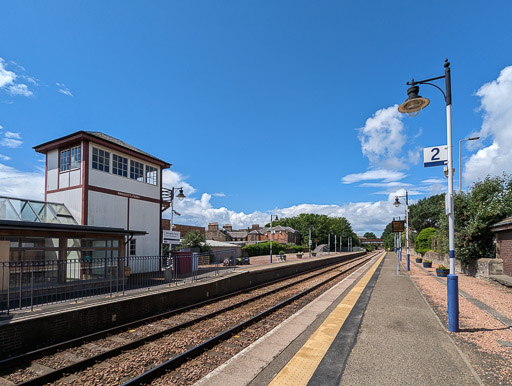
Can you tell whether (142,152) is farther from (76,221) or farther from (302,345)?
(302,345)

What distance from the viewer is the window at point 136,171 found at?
2206cm

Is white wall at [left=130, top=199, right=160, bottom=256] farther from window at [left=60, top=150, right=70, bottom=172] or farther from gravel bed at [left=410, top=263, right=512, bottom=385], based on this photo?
gravel bed at [left=410, top=263, right=512, bottom=385]

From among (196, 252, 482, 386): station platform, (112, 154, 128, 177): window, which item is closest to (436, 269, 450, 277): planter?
(196, 252, 482, 386): station platform

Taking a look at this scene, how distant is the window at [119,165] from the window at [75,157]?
Answer: 212cm

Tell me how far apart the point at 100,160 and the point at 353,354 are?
18698mm

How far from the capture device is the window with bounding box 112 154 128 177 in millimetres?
20634

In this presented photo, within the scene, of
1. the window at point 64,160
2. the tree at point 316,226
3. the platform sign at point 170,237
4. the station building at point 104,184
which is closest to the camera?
the station building at point 104,184

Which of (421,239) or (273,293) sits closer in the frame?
(273,293)

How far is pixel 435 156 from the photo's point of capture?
Answer: 28.9 feet

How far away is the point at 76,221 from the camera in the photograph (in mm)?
18188

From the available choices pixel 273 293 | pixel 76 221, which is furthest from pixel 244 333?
pixel 76 221

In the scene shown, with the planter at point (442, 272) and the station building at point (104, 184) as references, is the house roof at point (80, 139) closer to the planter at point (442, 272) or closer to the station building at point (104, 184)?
the station building at point (104, 184)

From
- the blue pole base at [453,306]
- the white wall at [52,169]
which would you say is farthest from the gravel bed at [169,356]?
the white wall at [52,169]

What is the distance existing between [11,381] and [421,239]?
184ft
